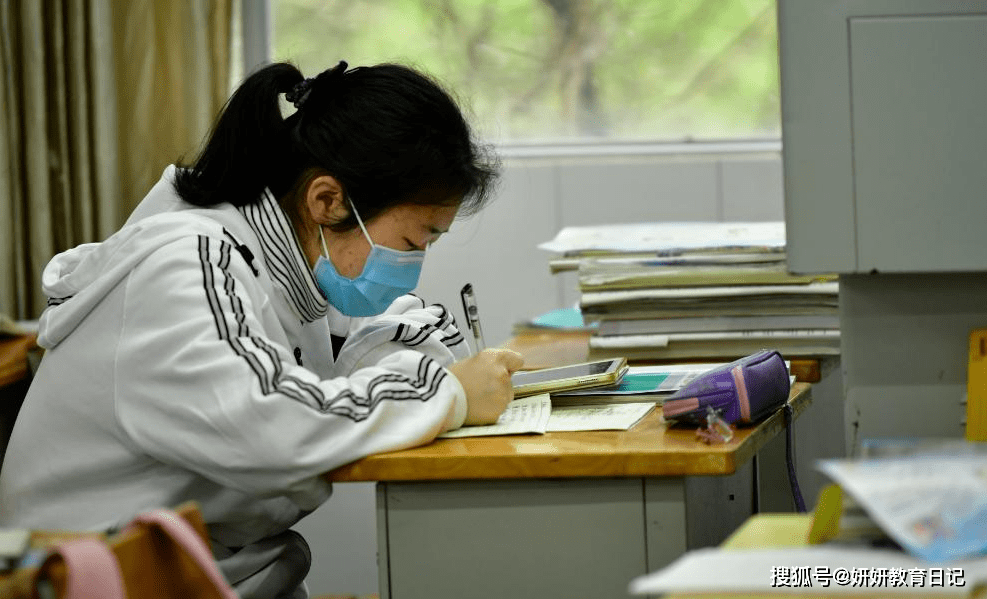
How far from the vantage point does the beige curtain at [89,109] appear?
2.56 m

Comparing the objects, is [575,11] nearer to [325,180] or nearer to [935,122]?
[325,180]

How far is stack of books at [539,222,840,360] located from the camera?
A: 6.64ft

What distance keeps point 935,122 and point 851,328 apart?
0.25 meters

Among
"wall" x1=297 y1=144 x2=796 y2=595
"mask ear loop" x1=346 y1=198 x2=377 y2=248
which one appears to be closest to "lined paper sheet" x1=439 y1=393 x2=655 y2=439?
"mask ear loop" x1=346 y1=198 x2=377 y2=248

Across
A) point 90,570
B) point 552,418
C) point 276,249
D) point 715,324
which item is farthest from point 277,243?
point 715,324

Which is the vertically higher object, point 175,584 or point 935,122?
point 935,122

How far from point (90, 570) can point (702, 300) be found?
1394 mm

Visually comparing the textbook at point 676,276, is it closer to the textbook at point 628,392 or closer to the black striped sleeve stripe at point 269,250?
the textbook at point 628,392

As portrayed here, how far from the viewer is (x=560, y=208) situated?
2.73 meters

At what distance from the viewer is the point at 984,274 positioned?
1.24m

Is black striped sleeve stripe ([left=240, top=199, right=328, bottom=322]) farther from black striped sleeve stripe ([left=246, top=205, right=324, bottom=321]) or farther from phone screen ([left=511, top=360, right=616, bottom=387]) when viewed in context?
phone screen ([left=511, top=360, right=616, bottom=387])

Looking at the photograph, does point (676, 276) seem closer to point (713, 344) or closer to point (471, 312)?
point (713, 344)

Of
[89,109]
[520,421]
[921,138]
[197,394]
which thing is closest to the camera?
[921,138]

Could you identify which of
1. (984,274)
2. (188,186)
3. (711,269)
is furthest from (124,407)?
(711,269)
